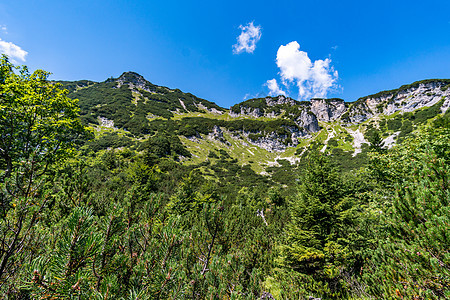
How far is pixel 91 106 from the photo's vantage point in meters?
84.9

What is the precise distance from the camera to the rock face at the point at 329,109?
122562 millimetres

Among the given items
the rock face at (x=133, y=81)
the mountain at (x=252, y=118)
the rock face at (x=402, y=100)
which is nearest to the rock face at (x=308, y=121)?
the mountain at (x=252, y=118)

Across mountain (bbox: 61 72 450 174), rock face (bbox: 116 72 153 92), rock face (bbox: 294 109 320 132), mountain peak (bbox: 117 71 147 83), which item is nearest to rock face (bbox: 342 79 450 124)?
mountain (bbox: 61 72 450 174)

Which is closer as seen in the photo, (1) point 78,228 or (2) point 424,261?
(1) point 78,228

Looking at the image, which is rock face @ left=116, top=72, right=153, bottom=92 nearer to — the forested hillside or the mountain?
Result: the mountain

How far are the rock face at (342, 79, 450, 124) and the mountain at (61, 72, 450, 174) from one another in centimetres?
32

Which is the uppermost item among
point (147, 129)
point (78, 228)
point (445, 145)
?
point (147, 129)

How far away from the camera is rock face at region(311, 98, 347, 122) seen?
12256 cm

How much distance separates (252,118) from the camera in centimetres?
12788

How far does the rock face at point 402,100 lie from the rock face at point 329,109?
602 centimetres

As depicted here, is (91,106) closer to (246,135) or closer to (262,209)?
(246,135)

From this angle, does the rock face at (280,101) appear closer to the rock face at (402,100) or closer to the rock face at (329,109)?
the rock face at (329,109)

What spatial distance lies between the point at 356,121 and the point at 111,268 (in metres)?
138

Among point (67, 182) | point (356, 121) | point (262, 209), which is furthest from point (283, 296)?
point (356, 121)
